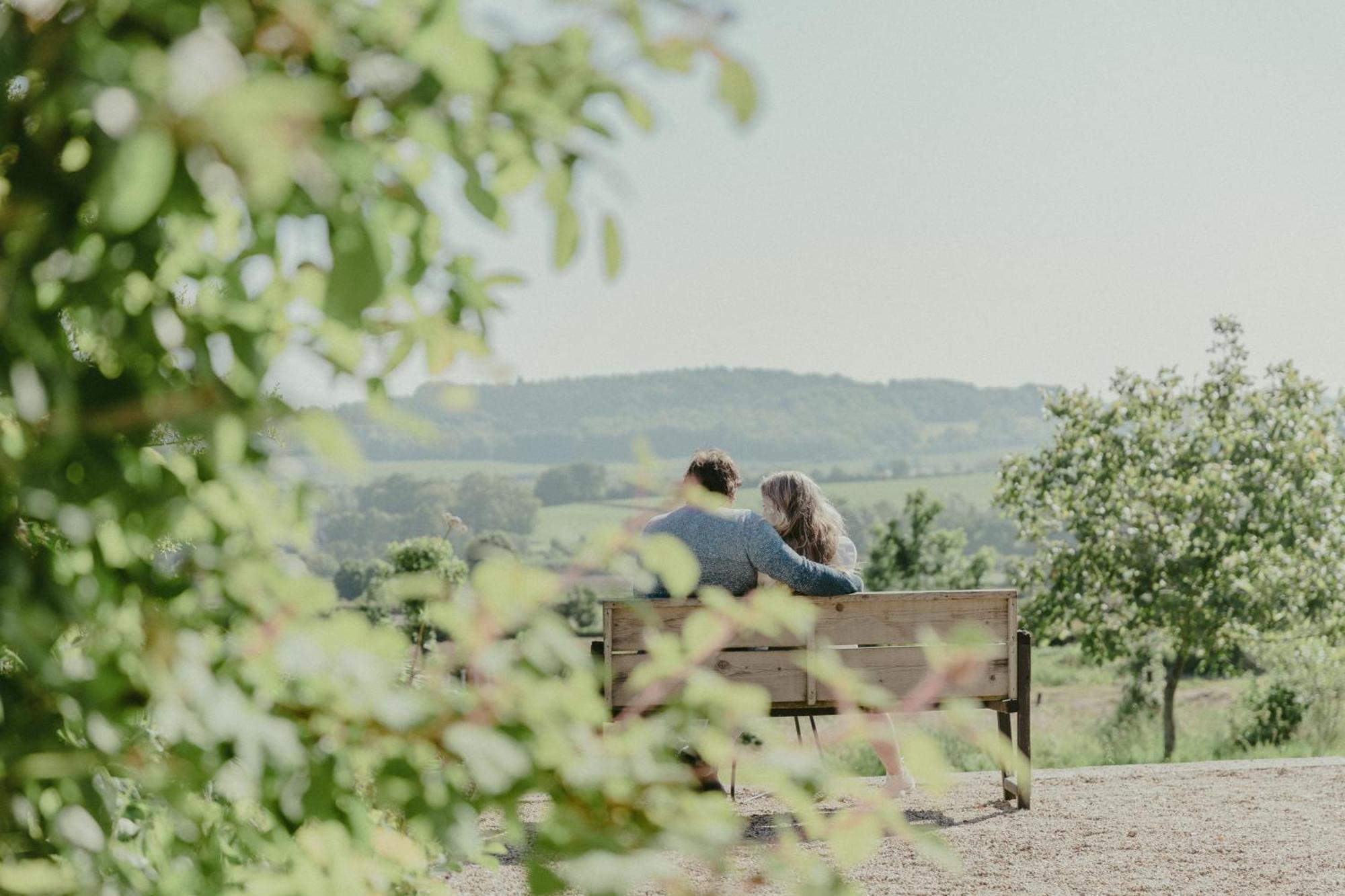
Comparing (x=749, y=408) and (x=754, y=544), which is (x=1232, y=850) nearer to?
(x=754, y=544)

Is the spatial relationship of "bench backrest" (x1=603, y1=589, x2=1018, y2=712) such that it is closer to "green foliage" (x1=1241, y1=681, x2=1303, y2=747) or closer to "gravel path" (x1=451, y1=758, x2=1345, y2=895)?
"gravel path" (x1=451, y1=758, x2=1345, y2=895)

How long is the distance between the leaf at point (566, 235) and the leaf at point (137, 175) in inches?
13.0

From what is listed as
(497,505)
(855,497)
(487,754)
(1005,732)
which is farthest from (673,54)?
(855,497)

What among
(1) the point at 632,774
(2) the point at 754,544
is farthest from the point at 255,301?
(2) the point at 754,544

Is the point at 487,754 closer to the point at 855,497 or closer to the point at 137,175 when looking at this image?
the point at 137,175

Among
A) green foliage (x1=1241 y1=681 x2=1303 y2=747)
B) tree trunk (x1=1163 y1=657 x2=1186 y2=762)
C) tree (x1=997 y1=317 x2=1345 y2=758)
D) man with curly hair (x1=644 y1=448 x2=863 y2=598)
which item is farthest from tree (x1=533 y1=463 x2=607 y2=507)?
man with curly hair (x1=644 y1=448 x2=863 y2=598)

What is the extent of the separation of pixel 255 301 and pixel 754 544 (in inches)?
174

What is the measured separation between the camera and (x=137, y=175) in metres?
0.77

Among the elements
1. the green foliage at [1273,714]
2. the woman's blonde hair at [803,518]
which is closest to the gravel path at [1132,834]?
the woman's blonde hair at [803,518]

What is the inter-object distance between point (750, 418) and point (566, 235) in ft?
523

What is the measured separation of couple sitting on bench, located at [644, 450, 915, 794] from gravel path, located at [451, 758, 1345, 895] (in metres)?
0.50

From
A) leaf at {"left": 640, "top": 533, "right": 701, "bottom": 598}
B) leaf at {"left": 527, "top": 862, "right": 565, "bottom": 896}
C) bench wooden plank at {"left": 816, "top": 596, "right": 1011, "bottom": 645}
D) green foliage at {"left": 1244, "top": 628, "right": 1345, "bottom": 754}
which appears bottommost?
green foliage at {"left": 1244, "top": 628, "right": 1345, "bottom": 754}

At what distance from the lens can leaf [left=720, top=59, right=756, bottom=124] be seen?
3.33 ft

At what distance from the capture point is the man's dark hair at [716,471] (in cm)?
560
